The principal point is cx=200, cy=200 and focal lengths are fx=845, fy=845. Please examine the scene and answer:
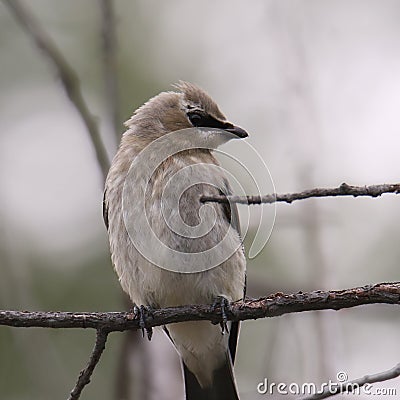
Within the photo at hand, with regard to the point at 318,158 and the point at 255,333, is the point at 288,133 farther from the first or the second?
the point at 255,333

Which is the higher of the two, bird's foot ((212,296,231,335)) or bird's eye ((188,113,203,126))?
bird's eye ((188,113,203,126))

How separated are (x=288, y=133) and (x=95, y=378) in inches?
193

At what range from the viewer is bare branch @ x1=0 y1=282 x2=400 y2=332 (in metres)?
3.80

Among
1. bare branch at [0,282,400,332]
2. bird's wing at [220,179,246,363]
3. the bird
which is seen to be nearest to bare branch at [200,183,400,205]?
bare branch at [0,282,400,332]

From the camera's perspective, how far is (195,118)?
20.8ft

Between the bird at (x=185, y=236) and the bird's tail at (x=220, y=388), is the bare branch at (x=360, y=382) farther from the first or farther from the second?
the bird's tail at (x=220, y=388)

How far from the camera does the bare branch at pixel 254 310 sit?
3.80 meters

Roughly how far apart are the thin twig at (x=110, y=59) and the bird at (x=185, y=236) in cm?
31

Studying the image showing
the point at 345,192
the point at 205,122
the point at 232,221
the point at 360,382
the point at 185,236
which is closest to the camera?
the point at 345,192

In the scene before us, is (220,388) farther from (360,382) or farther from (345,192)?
(345,192)

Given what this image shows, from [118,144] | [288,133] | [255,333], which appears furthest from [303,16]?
[255,333]

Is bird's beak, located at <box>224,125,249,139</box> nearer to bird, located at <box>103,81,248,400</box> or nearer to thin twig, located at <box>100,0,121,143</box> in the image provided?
bird, located at <box>103,81,248,400</box>

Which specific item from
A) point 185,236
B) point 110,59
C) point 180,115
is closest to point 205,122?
point 180,115

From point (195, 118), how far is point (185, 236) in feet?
4.36
